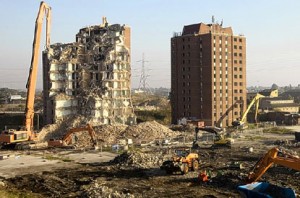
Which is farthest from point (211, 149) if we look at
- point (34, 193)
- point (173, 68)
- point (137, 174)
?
point (173, 68)

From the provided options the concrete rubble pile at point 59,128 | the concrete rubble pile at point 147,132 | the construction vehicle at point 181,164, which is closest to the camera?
the construction vehicle at point 181,164

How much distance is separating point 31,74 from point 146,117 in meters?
46.9

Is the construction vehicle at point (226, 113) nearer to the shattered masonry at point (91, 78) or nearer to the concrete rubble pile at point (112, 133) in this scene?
the shattered masonry at point (91, 78)

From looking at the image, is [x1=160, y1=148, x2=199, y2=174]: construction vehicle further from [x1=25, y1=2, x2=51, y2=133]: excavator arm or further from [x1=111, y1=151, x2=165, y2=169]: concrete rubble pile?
[x1=25, y1=2, x2=51, y2=133]: excavator arm

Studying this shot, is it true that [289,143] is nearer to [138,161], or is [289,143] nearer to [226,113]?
[138,161]

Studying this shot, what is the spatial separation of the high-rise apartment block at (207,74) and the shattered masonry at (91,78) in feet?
51.8

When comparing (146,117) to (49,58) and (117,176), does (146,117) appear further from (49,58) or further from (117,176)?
(117,176)

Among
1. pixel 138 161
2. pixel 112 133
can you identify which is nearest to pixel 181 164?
pixel 138 161

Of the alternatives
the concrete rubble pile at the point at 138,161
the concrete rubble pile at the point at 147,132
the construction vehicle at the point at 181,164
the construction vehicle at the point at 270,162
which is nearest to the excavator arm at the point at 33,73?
the concrete rubble pile at the point at 147,132

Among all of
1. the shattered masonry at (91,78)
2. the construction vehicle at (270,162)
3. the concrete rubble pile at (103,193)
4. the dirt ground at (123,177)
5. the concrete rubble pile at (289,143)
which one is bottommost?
the dirt ground at (123,177)

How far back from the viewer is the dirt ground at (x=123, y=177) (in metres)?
28.1

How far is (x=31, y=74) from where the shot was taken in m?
55.2

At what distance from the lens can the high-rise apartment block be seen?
85.9 metres

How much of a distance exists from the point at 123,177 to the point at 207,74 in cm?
5545
